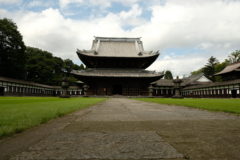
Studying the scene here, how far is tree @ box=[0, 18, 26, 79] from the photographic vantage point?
123ft

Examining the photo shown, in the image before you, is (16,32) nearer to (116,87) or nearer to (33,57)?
(33,57)

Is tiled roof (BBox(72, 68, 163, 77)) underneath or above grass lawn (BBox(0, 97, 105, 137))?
above

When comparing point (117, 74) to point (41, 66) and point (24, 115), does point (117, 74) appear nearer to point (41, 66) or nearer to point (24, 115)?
point (24, 115)

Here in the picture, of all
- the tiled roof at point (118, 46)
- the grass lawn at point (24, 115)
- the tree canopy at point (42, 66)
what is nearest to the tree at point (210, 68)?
the tiled roof at point (118, 46)

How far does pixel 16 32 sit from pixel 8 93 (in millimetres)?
14497

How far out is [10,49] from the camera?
3806 centimetres

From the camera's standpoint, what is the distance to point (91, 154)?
1.89m

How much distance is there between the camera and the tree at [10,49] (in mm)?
37500

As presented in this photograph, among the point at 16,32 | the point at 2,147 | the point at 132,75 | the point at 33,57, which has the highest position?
the point at 16,32

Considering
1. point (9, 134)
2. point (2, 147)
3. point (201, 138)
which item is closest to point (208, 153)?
point (201, 138)

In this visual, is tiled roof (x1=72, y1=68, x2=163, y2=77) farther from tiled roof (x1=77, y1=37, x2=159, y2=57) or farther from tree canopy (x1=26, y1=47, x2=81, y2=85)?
tree canopy (x1=26, y1=47, x2=81, y2=85)

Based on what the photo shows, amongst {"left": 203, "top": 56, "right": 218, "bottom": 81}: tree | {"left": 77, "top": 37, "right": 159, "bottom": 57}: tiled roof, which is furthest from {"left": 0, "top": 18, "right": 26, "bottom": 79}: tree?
{"left": 203, "top": 56, "right": 218, "bottom": 81}: tree

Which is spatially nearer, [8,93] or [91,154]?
[91,154]

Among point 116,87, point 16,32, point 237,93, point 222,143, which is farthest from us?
point 16,32
